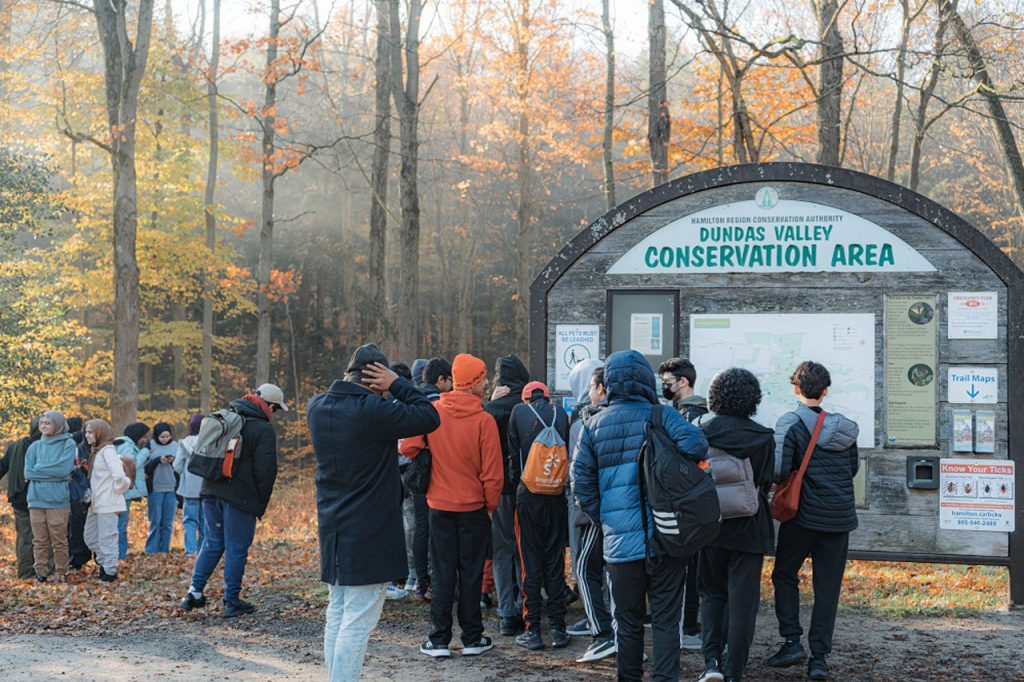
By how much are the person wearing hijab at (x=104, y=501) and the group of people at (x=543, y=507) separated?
1.73ft

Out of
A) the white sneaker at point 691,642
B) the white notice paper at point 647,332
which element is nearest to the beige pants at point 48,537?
the white notice paper at point 647,332

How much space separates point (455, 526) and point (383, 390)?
5.42 feet

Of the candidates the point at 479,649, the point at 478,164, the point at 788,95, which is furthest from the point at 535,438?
the point at 478,164

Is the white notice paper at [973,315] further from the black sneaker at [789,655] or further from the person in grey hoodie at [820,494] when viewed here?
the black sneaker at [789,655]

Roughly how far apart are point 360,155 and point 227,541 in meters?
34.1

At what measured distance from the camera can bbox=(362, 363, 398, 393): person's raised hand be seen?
5.65 meters

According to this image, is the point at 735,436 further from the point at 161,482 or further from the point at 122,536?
the point at 161,482

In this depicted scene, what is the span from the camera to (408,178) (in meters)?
17.0

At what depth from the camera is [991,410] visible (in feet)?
27.4

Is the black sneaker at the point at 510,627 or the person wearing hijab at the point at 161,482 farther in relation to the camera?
the person wearing hijab at the point at 161,482

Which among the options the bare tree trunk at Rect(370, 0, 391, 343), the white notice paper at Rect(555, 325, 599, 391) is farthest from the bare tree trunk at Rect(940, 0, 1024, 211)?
the bare tree trunk at Rect(370, 0, 391, 343)

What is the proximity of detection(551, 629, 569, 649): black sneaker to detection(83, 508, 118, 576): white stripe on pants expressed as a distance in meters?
5.50

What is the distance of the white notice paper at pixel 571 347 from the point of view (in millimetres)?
9148

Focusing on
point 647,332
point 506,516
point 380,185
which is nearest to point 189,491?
point 506,516
